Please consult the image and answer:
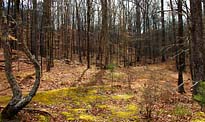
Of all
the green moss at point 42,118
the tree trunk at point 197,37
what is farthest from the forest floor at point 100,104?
the tree trunk at point 197,37

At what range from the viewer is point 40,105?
1002 centimetres

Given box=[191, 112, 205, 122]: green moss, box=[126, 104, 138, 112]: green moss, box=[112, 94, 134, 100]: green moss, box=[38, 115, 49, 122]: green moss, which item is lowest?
box=[191, 112, 205, 122]: green moss

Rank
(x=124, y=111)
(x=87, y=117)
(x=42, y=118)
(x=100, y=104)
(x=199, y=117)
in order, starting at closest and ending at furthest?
(x=42, y=118) < (x=199, y=117) < (x=87, y=117) < (x=124, y=111) < (x=100, y=104)

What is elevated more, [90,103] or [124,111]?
[90,103]

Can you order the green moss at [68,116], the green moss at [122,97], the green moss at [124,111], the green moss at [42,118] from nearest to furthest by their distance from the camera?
the green moss at [42,118], the green moss at [68,116], the green moss at [124,111], the green moss at [122,97]

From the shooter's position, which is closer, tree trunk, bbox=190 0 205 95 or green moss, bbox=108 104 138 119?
tree trunk, bbox=190 0 205 95

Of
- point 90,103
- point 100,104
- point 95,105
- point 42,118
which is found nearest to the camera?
point 42,118

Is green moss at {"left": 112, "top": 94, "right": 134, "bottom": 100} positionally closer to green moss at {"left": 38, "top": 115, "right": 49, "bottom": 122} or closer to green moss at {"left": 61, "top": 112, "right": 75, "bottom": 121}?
green moss at {"left": 61, "top": 112, "right": 75, "bottom": 121}

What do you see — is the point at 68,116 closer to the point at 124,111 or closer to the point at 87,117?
the point at 87,117

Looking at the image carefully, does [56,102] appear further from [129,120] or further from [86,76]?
[86,76]

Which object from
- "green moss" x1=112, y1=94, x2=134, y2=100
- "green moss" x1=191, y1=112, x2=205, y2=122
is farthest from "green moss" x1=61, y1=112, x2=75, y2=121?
"green moss" x1=191, y1=112, x2=205, y2=122

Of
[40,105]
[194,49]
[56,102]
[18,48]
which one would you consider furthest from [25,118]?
[18,48]

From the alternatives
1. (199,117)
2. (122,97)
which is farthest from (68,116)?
(199,117)

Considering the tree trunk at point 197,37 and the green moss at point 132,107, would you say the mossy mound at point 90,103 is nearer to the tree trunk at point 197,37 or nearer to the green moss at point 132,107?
the green moss at point 132,107
